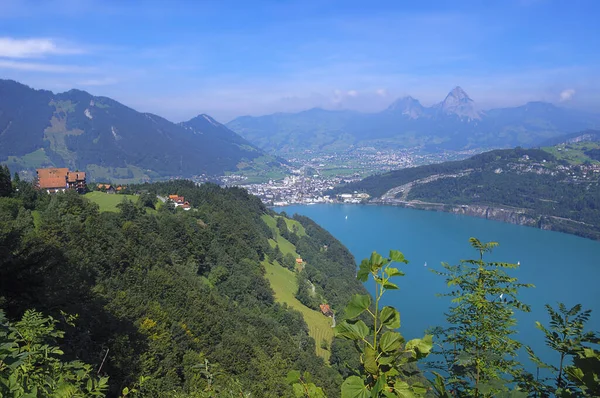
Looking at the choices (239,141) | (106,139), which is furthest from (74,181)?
(239,141)

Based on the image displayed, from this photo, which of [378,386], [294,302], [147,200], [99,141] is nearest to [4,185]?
[147,200]

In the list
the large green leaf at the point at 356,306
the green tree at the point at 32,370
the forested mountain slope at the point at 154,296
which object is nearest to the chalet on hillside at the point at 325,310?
the forested mountain slope at the point at 154,296

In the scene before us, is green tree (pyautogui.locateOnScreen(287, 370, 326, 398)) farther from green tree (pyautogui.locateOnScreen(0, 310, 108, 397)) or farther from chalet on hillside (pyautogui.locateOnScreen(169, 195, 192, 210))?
chalet on hillside (pyautogui.locateOnScreen(169, 195, 192, 210))

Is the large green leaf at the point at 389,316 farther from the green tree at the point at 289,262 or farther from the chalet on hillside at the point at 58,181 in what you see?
the green tree at the point at 289,262

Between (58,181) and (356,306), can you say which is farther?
(58,181)

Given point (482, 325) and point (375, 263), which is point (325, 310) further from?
point (375, 263)

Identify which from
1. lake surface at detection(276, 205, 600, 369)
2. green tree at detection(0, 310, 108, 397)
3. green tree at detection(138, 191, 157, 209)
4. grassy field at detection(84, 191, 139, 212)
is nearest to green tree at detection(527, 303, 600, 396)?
green tree at detection(0, 310, 108, 397)
